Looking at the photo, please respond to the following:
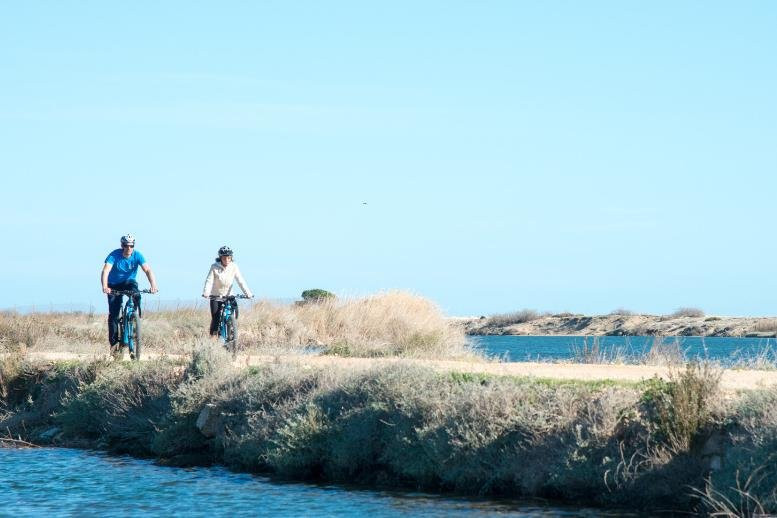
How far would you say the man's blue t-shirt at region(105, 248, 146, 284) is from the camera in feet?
70.5

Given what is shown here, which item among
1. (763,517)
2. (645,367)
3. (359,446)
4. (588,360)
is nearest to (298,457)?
(359,446)

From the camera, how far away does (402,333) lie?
31203 mm

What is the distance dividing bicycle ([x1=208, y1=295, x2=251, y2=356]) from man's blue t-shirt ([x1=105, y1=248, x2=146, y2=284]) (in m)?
1.76

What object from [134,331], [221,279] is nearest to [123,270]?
[134,331]

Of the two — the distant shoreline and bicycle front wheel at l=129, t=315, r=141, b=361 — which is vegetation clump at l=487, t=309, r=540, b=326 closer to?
the distant shoreline

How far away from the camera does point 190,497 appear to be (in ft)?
45.7

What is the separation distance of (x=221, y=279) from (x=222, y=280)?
0.09ft

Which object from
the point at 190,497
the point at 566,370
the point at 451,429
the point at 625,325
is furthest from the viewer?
the point at 625,325

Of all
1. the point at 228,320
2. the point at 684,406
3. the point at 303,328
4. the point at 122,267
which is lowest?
the point at 684,406

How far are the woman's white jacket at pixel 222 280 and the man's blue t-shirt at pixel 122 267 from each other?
1.53m

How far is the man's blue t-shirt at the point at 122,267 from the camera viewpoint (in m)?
21.5

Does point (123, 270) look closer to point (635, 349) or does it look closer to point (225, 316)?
point (225, 316)

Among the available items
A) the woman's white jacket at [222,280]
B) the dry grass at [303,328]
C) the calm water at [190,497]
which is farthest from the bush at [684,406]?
the dry grass at [303,328]

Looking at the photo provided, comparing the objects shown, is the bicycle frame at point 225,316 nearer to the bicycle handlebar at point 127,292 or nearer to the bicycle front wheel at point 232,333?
the bicycle front wheel at point 232,333
